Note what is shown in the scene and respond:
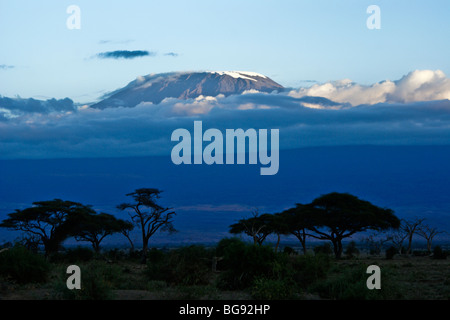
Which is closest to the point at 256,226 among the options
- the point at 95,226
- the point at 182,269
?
the point at 95,226

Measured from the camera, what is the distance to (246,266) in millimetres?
23656

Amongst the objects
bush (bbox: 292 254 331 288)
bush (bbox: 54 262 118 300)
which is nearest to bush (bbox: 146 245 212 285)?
bush (bbox: 292 254 331 288)

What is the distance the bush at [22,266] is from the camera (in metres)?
23.5

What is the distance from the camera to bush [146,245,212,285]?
25469 mm

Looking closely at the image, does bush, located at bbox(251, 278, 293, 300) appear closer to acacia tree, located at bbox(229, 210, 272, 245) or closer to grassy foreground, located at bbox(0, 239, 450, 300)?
grassy foreground, located at bbox(0, 239, 450, 300)

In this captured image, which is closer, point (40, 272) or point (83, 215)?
point (40, 272)

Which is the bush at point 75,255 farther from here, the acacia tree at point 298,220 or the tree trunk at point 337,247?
the tree trunk at point 337,247

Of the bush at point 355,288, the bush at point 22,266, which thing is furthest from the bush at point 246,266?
the bush at point 22,266

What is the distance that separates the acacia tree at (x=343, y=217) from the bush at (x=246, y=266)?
3325cm
